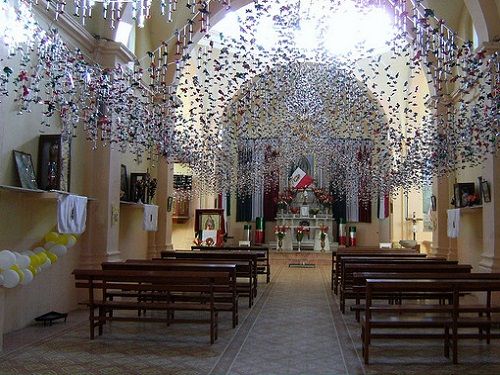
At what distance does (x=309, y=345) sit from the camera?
6.74 metres

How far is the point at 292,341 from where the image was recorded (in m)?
6.98

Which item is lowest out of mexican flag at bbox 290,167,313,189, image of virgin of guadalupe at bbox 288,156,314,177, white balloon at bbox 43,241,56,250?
white balloon at bbox 43,241,56,250

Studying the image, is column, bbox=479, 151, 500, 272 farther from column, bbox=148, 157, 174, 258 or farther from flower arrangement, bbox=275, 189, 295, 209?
flower arrangement, bbox=275, 189, 295, 209

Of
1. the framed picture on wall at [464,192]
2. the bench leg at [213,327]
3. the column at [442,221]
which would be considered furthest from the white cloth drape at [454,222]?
the bench leg at [213,327]

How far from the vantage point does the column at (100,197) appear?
406 inches

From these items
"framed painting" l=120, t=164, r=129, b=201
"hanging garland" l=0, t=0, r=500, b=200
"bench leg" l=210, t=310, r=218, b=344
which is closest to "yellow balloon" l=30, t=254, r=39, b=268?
"hanging garland" l=0, t=0, r=500, b=200

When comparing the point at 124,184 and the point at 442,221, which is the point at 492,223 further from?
the point at 124,184

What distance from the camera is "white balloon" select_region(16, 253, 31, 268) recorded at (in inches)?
279

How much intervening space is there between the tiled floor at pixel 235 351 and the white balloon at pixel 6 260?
1.01m

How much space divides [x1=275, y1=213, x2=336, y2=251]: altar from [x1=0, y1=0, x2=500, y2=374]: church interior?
4.13m

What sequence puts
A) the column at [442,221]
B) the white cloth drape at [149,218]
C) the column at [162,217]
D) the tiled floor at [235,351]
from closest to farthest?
the tiled floor at [235,351], the white cloth drape at [149,218], the column at [442,221], the column at [162,217]

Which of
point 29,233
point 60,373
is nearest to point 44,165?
point 29,233

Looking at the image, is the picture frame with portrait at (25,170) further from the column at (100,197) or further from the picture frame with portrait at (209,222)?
the picture frame with portrait at (209,222)

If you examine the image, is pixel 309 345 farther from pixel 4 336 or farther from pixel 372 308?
pixel 4 336
